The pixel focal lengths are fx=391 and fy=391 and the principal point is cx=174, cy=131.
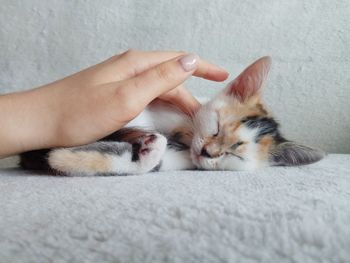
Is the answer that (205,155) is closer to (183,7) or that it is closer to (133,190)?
(133,190)

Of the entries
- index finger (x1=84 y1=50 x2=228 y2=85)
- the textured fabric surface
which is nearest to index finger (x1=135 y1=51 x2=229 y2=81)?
index finger (x1=84 y1=50 x2=228 y2=85)

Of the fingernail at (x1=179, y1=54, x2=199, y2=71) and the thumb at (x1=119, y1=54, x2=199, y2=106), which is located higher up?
the fingernail at (x1=179, y1=54, x2=199, y2=71)

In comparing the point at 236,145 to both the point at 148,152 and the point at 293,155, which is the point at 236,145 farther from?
the point at 148,152

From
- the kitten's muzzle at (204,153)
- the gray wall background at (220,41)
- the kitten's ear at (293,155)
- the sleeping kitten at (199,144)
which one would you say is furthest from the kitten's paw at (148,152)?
the gray wall background at (220,41)

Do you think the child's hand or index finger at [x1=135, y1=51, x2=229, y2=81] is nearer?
the child's hand

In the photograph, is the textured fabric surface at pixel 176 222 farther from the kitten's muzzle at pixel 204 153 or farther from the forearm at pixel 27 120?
the kitten's muzzle at pixel 204 153

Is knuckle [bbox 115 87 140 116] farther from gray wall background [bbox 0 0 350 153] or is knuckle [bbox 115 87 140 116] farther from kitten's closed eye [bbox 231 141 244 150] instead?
gray wall background [bbox 0 0 350 153]
